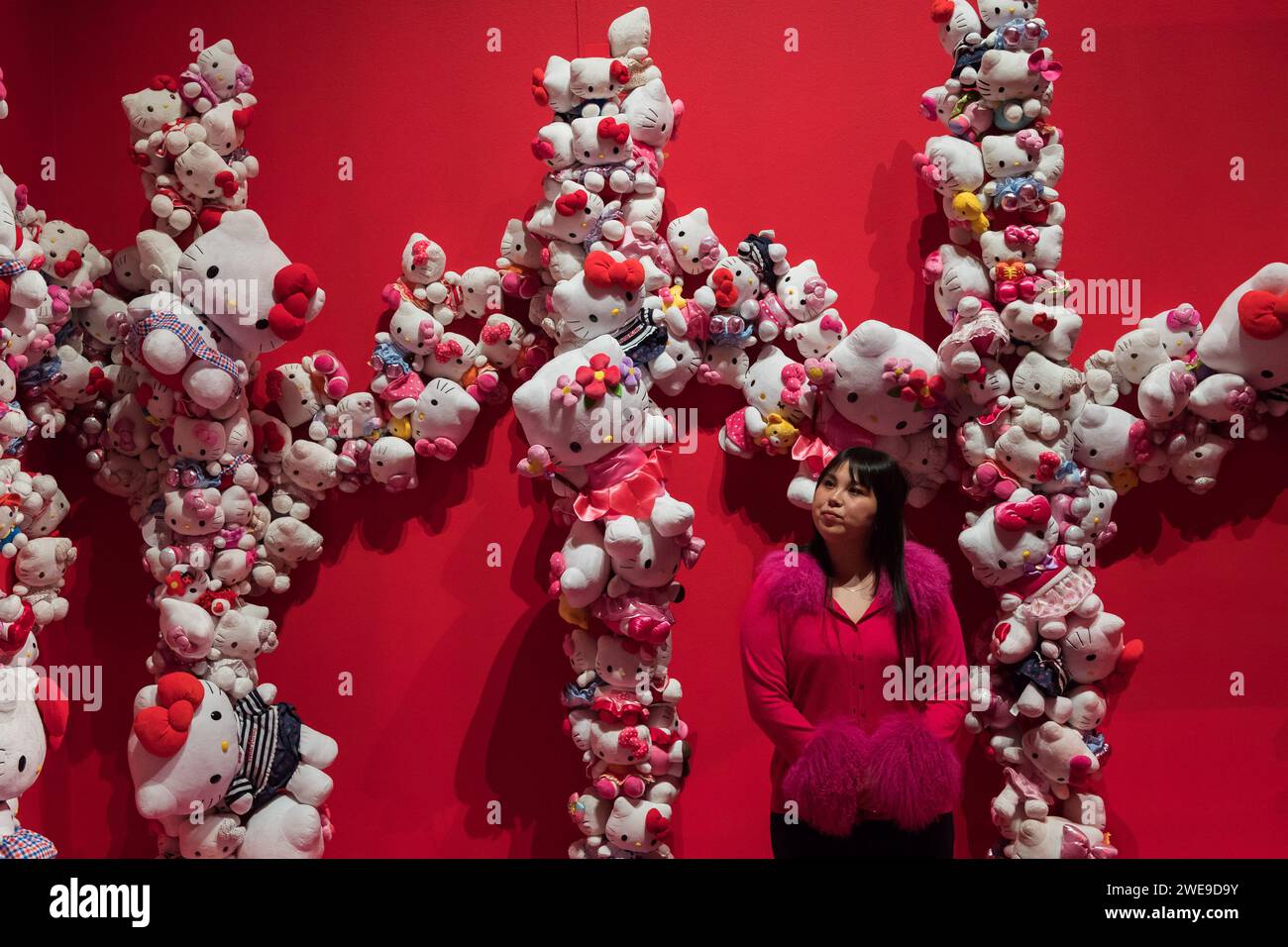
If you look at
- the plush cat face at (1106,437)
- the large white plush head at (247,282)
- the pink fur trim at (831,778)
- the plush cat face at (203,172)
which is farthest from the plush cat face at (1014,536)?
the plush cat face at (203,172)

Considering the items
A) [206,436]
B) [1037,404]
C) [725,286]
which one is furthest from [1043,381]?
[206,436]

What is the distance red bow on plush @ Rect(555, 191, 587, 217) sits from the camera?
3307mm

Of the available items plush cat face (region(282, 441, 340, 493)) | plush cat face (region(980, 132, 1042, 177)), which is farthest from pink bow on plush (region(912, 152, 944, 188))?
plush cat face (region(282, 441, 340, 493))

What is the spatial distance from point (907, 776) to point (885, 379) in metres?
0.97

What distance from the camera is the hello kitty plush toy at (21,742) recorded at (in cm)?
294

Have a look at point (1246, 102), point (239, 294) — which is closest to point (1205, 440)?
point (1246, 102)

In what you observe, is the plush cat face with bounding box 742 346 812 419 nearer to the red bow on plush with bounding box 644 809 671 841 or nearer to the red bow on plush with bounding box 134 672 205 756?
the red bow on plush with bounding box 644 809 671 841

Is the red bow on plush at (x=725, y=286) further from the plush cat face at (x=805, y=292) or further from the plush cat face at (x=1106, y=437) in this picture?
the plush cat face at (x=1106, y=437)

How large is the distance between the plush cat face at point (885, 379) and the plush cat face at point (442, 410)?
3.01 feet

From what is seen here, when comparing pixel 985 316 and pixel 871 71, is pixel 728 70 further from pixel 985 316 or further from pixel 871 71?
pixel 985 316

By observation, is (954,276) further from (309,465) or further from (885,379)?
(309,465)

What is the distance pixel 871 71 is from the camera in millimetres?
3549
